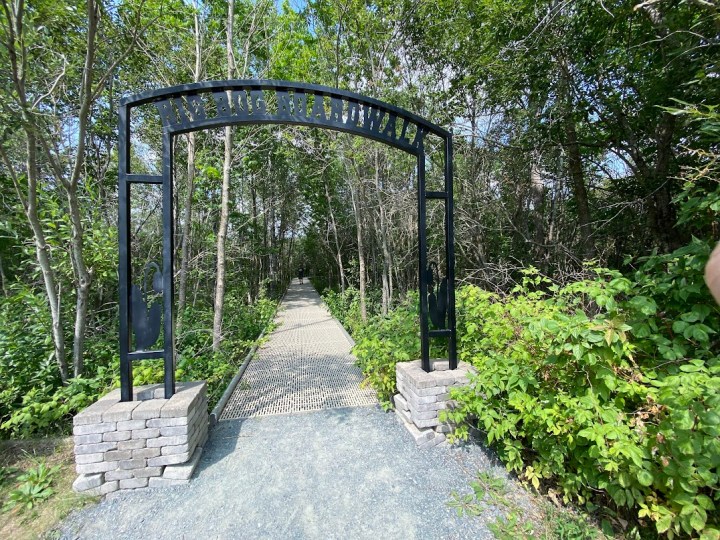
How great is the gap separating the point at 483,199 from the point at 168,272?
557 cm

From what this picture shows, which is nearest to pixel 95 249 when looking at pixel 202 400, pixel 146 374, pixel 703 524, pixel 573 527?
pixel 146 374

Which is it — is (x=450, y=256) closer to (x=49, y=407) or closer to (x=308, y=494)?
(x=308, y=494)

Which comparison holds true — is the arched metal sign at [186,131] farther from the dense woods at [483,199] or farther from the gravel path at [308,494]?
the gravel path at [308,494]

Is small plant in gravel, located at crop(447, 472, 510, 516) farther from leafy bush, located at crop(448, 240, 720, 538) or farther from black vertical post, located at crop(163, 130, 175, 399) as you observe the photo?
black vertical post, located at crop(163, 130, 175, 399)

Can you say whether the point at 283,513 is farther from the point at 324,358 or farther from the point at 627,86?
the point at 627,86

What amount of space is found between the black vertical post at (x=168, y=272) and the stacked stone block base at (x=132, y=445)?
0.22 m

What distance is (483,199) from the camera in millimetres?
5996

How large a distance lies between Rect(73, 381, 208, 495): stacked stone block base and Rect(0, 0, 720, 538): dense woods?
72 cm

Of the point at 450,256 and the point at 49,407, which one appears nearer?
the point at 49,407

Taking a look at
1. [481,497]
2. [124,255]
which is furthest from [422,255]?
[124,255]

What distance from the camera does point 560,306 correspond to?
215cm

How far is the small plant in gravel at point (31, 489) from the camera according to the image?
1.96 metres

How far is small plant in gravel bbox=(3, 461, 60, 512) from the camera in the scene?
6.43 ft

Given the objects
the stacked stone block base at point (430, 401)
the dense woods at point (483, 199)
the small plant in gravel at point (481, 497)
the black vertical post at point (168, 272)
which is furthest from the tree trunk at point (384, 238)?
the black vertical post at point (168, 272)
